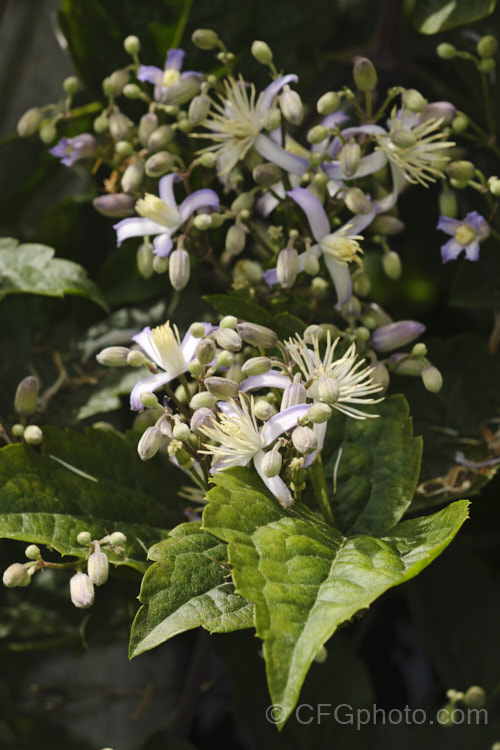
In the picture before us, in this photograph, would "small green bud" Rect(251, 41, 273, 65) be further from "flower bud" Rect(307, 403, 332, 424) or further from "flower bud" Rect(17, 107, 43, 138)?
"flower bud" Rect(307, 403, 332, 424)

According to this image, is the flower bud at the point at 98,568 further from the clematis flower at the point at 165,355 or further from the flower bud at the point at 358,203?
the flower bud at the point at 358,203

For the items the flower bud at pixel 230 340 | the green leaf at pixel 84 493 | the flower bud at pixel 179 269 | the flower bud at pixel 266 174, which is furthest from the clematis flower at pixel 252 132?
the green leaf at pixel 84 493

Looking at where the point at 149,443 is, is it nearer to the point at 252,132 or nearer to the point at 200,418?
the point at 200,418

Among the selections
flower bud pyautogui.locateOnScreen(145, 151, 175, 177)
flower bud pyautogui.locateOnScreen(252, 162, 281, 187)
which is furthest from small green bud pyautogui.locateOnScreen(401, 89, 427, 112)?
flower bud pyautogui.locateOnScreen(145, 151, 175, 177)

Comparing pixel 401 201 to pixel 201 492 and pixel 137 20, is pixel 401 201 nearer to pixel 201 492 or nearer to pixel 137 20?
pixel 137 20

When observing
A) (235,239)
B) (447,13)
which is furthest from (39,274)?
(447,13)
